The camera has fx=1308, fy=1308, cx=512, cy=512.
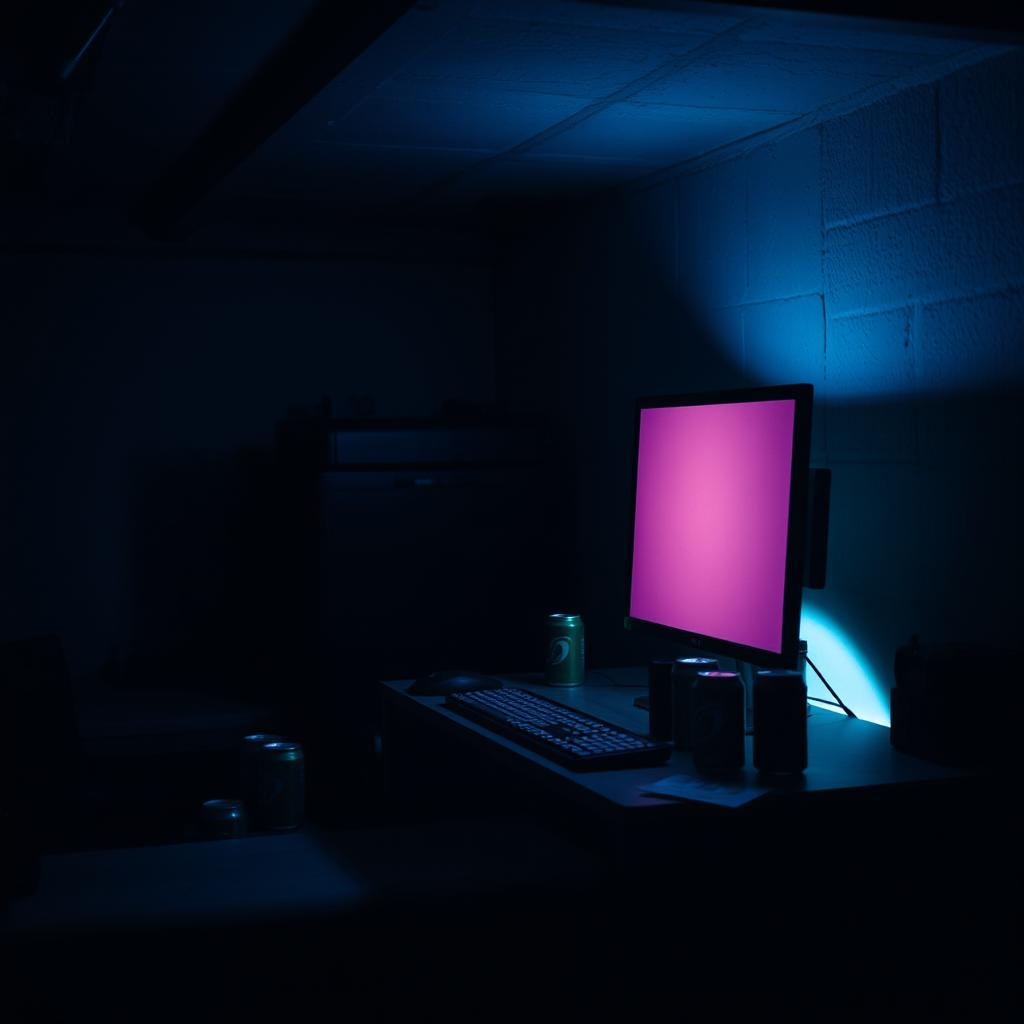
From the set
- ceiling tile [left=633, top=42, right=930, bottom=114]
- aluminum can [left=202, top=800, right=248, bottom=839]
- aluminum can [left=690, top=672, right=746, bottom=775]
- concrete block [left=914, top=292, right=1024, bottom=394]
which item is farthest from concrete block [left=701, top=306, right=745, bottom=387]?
aluminum can [left=202, top=800, right=248, bottom=839]

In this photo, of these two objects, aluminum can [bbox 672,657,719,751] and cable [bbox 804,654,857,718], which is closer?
aluminum can [bbox 672,657,719,751]

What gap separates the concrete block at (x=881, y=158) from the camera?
221cm

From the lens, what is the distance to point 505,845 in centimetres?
212

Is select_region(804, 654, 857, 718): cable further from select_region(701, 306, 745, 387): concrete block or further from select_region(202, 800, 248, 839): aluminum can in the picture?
select_region(202, 800, 248, 839): aluminum can

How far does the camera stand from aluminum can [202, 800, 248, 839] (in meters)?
2.33

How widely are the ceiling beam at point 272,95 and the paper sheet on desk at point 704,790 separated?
1.14 metres

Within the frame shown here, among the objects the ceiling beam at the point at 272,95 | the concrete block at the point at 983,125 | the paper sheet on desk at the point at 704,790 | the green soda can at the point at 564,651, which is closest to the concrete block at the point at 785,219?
the concrete block at the point at 983,125

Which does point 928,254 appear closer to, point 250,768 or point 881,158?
point 881,158

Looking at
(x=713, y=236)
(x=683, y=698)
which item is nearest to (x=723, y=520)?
(x=683, y=698)

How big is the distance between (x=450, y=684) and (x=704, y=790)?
84 cm

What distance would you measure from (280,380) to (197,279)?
378mm

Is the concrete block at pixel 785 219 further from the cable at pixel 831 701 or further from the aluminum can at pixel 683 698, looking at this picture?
the aluminum can at pixel 683 698

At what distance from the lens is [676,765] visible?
6.26 feet

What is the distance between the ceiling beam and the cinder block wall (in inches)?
36.5
